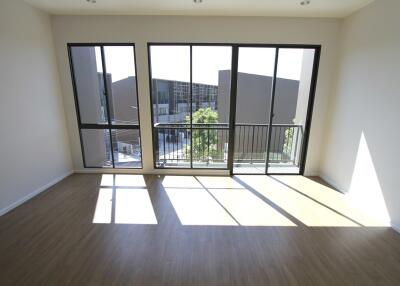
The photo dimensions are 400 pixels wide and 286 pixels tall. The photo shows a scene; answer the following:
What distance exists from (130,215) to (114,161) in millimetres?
1732

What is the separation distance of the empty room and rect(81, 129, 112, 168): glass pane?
26 millimetres

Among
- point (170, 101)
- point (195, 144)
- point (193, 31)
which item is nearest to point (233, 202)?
point (195, 144)

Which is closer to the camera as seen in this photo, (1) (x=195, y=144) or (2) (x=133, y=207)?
(2) (x=133, y=207)

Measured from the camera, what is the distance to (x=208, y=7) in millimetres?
3029

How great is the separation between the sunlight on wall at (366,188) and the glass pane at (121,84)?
365 centimetres

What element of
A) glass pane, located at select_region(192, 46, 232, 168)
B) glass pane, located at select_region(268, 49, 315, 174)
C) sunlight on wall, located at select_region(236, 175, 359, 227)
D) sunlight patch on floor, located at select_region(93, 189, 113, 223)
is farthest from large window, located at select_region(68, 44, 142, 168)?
glass pane, located at select_region(268, 49, 315, 174)

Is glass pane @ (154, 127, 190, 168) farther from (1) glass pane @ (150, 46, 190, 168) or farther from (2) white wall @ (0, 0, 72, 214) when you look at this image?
(2) white wall @ (0, 0, 72, 214)

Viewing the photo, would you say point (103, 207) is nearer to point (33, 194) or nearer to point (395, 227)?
point (33, 194)

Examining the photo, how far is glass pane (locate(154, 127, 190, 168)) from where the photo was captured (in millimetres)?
4078

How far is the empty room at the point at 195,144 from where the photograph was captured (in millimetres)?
2029

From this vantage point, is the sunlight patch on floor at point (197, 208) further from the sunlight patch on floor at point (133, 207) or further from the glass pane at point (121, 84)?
the glass pane at point (121, 84)

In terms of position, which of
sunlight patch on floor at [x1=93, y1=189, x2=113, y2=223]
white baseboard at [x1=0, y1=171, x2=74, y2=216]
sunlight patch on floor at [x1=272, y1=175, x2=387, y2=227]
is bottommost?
sunlight patch on floor at [x1=93, y1=189, x2=113, y2=223]

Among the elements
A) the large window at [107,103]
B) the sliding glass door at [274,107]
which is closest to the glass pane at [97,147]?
the large window at [107,103]

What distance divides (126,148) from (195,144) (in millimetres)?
1393
